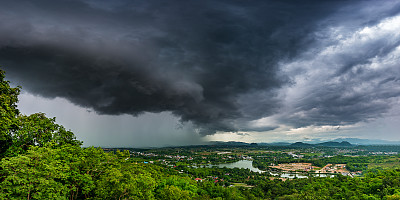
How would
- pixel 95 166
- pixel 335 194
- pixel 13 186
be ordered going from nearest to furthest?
pixel 13 186 → pixel 95 166 → pixel 335 194

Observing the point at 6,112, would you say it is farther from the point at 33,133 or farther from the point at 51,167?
the point at 51,167

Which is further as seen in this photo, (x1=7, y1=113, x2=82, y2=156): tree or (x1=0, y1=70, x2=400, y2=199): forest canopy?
(x1=7, y1=113, x2=82, y2=156): tree

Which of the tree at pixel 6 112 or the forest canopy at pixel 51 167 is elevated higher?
the tree at pixel 6 112

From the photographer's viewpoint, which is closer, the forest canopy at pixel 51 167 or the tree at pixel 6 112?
the forest canopy at pixel 51 167

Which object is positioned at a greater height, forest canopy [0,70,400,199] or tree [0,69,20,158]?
tree [0,69,20,158]

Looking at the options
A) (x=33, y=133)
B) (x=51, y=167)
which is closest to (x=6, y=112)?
(x=33, y=133)

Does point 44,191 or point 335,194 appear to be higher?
point 44,191

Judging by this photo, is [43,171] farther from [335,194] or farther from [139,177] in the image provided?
[335,194]

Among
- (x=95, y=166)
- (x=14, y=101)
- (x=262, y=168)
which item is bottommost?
(x=262, y=168)

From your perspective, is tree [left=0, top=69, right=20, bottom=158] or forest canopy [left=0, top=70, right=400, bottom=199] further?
tree [left=0, top=69, right=20, bottom=158]

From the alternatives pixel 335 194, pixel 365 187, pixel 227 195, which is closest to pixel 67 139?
pixel 227 195

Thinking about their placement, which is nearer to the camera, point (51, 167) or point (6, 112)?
point (51, 167)
